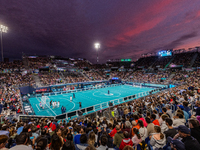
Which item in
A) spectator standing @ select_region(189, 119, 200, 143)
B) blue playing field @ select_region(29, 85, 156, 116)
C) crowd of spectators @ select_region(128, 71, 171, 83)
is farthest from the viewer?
crowd of spectators @ select_region(128, 71, 171, 83)

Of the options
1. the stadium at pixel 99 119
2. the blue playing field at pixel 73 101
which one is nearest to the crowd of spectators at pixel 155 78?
the stadium at pixel 99 119

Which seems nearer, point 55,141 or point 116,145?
point 55,141

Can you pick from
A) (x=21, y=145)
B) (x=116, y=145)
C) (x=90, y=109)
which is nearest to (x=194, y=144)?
(x=116, y=145)

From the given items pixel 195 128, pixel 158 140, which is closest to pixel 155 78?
pixel 195 128

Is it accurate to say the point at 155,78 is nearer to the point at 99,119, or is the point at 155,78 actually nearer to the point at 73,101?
the point at 73,101

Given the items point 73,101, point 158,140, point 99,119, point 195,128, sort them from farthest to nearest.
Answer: point 73,101
point 99,119
point 158,140
point 195,128

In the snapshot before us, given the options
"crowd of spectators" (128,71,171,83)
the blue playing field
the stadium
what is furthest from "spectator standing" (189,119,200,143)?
"crowd of spectators" (128,71,171,83)

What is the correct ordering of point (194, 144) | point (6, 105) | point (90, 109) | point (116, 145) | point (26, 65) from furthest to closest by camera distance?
point (26, 65) < point (90, 109) < point (6, 105) < point (116, 145) < point (194, 144)

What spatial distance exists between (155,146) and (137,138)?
62 centimetres

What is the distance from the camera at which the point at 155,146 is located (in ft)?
11.4

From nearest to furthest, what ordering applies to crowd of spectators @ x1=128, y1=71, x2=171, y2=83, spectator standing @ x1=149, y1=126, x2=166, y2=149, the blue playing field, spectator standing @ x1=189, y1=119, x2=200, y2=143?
spectator standing @ x1=189, y1=119, x2=200, y2=143
spectator standing @ x1=149, y1=126, x2=166, y2=149
the blue playing field
crowd of spectators @ x1=128, y1=71, x2=171, y2=83

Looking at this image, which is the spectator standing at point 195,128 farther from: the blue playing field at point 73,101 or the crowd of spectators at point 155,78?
the crowd of spectators at point 155,78

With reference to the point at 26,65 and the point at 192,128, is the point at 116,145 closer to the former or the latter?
the point at 192,128

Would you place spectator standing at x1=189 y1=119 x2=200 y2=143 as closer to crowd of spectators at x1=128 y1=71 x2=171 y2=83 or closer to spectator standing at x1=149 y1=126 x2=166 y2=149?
spectator standing at x1=149 y1=126 x2=166 y2=149
